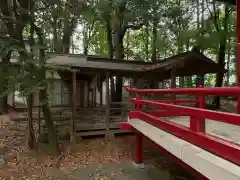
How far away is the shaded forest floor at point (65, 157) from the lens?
7281mm

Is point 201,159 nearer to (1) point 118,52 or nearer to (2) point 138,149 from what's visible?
(2) point 138,149

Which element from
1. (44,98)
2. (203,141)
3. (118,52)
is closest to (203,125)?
(203,141)

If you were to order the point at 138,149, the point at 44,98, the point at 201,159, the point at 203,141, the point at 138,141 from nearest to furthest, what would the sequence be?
the point at 201,159
the point at 203,141
the point at 138,141
the point at 138,149
the point at 44,98

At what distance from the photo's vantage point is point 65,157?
838 centimetres

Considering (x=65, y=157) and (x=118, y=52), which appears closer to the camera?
(x=65, y=157)

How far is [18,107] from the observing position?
15633 mm

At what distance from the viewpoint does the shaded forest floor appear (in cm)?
728

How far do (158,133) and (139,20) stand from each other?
10.8 m

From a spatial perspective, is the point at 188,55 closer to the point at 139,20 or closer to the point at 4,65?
the point at 139,20

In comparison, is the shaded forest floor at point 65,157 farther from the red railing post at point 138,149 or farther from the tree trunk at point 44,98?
the red railing post at point 138,149

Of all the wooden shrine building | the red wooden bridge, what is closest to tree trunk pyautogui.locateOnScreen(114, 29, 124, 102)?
the wooden shrine building

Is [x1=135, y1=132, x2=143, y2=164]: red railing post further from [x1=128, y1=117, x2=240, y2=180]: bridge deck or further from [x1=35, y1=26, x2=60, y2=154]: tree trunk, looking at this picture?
[x1=35, y1=26, x2=60, y2=154]: tree trunk

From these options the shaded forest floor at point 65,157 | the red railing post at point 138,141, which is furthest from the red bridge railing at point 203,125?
the shaded forest floor at point 65,157

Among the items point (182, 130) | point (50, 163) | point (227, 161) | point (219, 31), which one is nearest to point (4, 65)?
point (50, 163)
